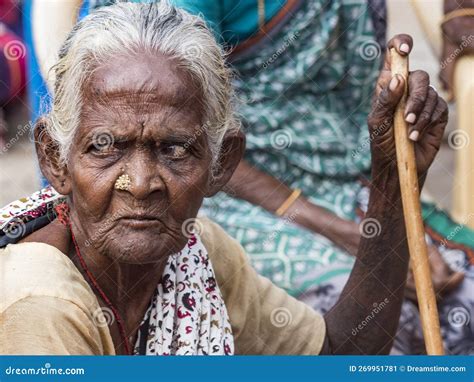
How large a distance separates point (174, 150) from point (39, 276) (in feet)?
1.59

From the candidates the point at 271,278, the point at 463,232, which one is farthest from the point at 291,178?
the point at 463,232

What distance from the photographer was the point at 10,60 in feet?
13.8

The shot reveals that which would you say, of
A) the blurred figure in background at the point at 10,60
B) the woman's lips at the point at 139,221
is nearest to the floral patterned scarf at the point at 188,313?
the woman's lips at the point at 139,221

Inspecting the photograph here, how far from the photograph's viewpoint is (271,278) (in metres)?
3.91

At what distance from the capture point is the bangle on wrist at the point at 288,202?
4.00m

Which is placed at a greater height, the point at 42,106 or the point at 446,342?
the point at 42,106

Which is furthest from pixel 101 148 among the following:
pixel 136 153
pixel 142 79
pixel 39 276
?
pixel 39 276

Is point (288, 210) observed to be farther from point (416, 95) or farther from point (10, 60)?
point (10, 60)

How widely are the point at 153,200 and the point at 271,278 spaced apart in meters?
1.11

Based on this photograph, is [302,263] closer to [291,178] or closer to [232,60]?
[291,178]

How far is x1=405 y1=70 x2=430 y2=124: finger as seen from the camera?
3.08 meters

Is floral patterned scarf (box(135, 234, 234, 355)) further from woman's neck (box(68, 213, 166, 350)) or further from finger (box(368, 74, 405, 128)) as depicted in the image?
finger (box(368, 74, 405, 128))

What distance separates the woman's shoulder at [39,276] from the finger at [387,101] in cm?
94


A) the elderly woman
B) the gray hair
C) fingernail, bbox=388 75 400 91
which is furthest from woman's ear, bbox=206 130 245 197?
fingernail, bbox=388 75 400 91
